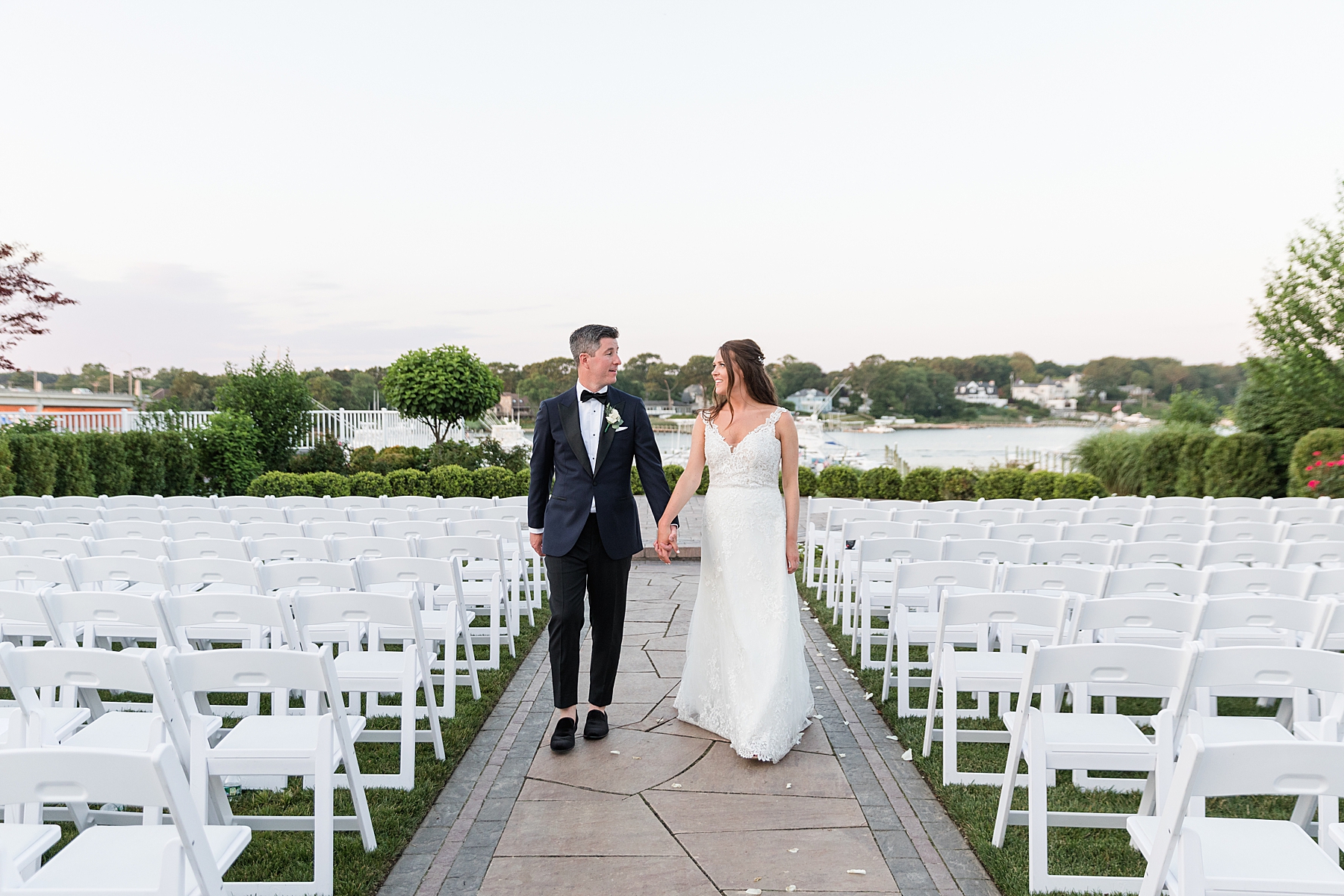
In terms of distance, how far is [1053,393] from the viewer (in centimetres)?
4650

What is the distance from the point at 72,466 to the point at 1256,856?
1255 centimetres

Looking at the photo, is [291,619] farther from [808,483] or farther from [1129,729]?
[808,483]

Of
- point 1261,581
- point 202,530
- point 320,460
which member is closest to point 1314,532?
point 1261,581

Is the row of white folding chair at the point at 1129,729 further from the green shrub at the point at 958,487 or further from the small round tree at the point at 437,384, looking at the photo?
the small round tree at the point at 437,384

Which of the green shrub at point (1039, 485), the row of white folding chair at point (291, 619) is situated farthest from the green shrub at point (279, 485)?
the green shrub at point (1039, 485)

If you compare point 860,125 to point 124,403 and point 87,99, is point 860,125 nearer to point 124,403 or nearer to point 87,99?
point 87,99

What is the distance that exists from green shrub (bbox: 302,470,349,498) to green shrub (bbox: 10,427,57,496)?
2981mm

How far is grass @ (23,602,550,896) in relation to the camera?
2.70 metres

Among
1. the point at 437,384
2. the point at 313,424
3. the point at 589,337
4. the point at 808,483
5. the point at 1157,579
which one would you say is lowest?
the point at 808,483

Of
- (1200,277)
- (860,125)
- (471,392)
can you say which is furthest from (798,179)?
(471,392)

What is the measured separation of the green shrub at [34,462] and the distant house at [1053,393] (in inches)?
1800

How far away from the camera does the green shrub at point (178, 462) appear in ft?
40.4

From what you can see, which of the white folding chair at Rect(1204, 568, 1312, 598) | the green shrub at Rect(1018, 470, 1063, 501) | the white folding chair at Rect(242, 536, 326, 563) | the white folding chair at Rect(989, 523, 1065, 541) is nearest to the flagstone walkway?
the white folding chair at Rect(242, 536, 326, 563)

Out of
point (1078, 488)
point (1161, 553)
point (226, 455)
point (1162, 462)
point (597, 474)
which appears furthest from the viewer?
point (1162, 462)
